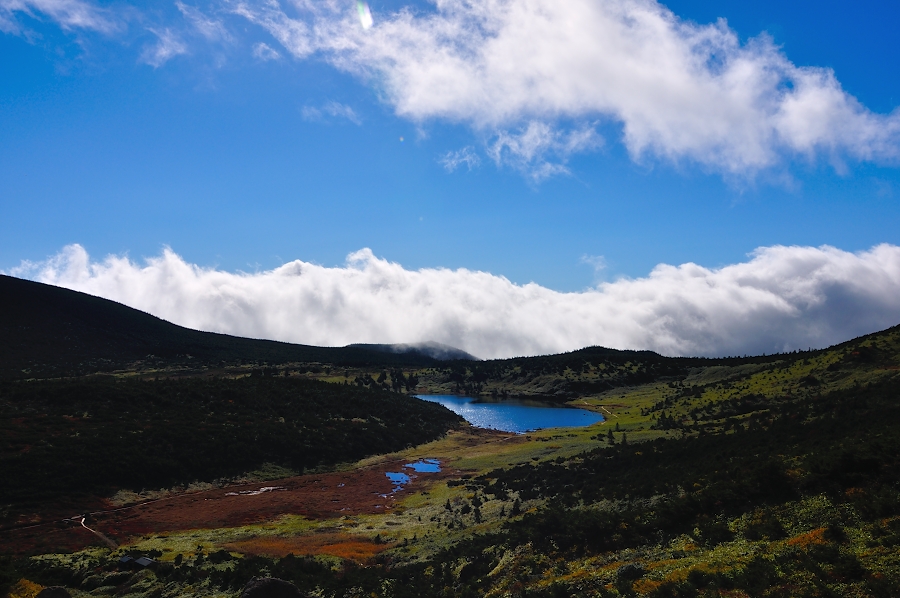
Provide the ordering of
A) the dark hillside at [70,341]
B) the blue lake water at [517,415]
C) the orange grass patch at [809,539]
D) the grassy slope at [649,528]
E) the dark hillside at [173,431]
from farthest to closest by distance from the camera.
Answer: the dark hillside at [70,341] → the blue lake water at [517,415] → the dark hillside at [173,431] → the orange grass patch at [809,539] → the grassy slope at [649,528]

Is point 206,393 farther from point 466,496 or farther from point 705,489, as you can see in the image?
point 705,489

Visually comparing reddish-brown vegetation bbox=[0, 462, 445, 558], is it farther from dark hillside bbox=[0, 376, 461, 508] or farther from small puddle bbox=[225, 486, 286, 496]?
dark hillside bbox=[0, 376, 461, 508]

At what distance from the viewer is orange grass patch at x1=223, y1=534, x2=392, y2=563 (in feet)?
125

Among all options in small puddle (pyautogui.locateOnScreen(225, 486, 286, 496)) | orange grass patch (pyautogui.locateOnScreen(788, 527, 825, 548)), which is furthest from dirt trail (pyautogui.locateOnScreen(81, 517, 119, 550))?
orange grass patch (pyautogui.locateOnScreen(788, 527, 825, 548))

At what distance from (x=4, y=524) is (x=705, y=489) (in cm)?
6026

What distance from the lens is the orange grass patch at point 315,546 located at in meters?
38.2

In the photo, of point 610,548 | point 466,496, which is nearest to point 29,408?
point 466,496

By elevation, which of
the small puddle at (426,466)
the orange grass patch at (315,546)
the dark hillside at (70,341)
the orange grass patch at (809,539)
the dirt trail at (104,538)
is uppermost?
the dark hillside at (70,341)

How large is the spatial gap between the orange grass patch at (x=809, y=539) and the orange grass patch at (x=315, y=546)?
27631mm

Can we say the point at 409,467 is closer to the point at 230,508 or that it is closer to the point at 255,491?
the point at 255,491

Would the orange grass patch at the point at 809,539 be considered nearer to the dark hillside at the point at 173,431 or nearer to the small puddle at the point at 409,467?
the small puddle at the point at 409,467

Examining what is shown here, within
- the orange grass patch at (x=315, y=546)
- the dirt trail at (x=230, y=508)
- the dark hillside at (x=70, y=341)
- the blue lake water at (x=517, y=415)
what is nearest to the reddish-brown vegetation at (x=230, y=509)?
the dirt trail at (x=230, y=508)

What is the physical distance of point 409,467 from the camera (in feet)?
258

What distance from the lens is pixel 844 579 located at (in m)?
16.8
